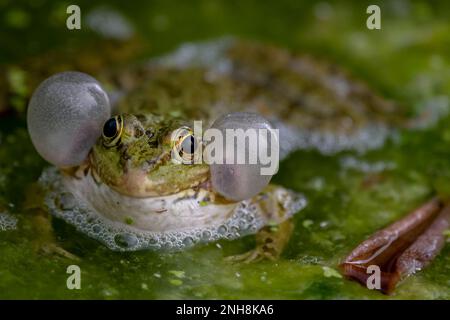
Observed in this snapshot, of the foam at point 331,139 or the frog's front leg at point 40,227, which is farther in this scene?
the foam at point 331,139

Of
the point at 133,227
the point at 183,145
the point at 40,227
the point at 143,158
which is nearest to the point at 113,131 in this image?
the point at 143,158

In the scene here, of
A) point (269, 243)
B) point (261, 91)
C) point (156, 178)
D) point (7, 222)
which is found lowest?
point (269, 243)

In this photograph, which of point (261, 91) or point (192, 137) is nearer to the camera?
point (192, 137)

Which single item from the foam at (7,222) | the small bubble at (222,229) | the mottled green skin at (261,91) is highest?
the mottled green skin at (261,91)

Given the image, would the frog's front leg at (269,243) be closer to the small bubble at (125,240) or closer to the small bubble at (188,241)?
the small bubble at (188,241)

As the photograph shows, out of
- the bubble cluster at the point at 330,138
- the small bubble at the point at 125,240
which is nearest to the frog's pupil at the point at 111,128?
the small bubble at the point at 125,240

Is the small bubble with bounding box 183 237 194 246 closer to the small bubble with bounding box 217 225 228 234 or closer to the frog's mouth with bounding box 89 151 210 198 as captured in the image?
the small bubble with bounding box 217 225 228 234

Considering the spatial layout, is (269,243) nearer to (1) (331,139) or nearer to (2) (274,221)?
(2) (274,221)

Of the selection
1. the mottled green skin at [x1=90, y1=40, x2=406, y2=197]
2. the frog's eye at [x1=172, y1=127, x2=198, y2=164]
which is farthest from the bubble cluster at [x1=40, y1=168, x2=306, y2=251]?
the mottled green skin at [x1=90, y1=40, x2=406, y2=197]
